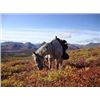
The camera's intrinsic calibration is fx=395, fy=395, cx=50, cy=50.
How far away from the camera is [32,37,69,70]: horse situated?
428 centimetres

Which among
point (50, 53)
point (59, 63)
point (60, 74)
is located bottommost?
point (60, 74)

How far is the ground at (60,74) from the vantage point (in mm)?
4250

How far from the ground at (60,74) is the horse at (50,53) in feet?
0.21

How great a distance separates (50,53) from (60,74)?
26 cm

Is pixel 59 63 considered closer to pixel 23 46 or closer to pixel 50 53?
pixel 50 53

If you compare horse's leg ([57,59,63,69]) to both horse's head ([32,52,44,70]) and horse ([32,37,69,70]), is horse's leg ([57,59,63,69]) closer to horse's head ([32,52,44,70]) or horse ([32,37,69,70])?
horse ([32,37,69,70])

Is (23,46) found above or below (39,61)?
above

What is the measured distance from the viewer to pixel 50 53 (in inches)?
170

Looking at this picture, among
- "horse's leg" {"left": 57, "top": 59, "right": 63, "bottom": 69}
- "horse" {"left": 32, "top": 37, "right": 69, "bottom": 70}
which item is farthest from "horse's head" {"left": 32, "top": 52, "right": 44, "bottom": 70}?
→ "horse's leg" {"left": 57, "top": 59, "right": 63, "bottom": 69}

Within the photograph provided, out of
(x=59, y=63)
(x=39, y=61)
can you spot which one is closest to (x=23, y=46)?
(x=39, y=61)

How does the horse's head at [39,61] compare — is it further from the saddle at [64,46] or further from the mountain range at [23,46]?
the saddle at [64,46]

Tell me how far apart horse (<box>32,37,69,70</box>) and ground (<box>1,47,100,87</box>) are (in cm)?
6
